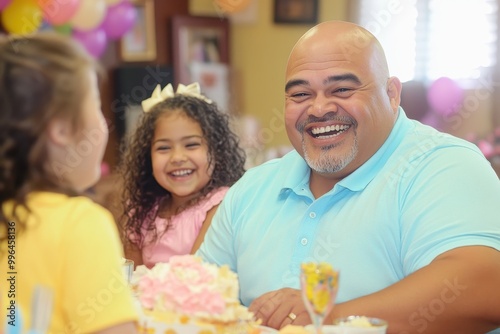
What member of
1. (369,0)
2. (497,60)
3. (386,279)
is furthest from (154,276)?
(369,0)

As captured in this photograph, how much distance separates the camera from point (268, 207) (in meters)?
2.18

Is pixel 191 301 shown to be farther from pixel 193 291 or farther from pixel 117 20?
pixel 117 20

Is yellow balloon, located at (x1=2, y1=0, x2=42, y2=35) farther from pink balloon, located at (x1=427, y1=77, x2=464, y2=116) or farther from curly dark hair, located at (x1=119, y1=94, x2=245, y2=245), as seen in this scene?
pink balloon, located at (x1=427, y1=77, x2=464, y2=116)

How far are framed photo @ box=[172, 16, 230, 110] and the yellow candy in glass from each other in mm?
5349

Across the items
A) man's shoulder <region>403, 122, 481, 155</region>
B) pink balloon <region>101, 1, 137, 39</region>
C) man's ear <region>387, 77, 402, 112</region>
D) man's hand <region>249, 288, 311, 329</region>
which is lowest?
man's hand <region>249, 288, 311, 329</region>

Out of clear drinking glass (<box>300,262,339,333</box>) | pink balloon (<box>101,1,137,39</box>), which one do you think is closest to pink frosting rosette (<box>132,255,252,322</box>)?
clear drinking glass (<box>300,262,339,333</box>)

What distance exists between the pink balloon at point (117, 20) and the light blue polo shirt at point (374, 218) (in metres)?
3.56

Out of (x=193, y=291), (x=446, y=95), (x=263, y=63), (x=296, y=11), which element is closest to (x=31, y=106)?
(x=193, y=291)

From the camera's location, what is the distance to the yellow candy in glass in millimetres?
1347

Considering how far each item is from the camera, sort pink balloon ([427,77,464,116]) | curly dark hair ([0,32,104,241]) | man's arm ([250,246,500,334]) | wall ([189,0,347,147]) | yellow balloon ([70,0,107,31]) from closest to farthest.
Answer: curly dark hair ([0,32,104,241])
man's arm ([250,246,500,334])
yellow balloon ([70,0,107,31])
pink balloon ([427,77,464,116])
wall ([189,0,347,147])

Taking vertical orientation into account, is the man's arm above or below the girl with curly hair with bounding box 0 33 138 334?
below

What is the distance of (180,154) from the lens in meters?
2.76

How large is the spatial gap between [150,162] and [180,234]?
332mm

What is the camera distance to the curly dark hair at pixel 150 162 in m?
2.81
